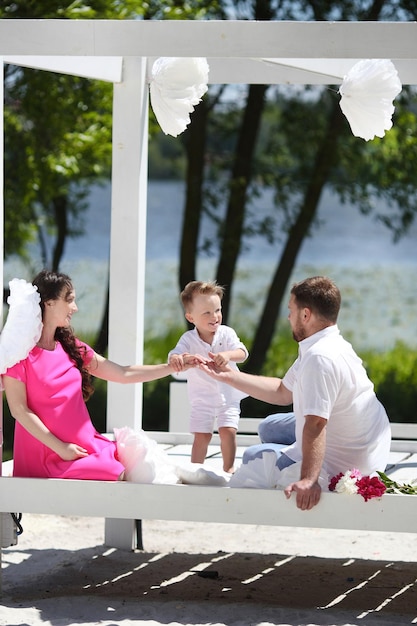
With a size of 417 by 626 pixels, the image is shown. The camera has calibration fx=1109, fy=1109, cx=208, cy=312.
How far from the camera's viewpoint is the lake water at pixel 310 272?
17.9m

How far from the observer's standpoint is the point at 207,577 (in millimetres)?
6043

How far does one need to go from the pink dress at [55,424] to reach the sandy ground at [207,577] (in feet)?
2.13

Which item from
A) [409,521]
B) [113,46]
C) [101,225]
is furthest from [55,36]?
[101,225]

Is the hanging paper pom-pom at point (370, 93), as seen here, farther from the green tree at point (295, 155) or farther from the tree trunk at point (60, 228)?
the tree trunk at point (60, 228)

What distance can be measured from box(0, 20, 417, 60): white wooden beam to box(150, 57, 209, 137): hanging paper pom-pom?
2.55 feet

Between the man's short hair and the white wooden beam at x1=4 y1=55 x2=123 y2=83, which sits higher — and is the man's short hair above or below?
below

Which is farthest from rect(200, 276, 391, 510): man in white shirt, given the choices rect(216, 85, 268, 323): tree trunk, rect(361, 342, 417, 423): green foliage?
rect(361, 342, 417, 423): green foliage

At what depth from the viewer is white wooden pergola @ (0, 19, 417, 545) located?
4.43 meters

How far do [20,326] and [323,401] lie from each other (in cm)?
131

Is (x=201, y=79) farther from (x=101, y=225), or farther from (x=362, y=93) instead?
(x=101, y=225)

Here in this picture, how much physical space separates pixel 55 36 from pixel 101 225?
1694 cm

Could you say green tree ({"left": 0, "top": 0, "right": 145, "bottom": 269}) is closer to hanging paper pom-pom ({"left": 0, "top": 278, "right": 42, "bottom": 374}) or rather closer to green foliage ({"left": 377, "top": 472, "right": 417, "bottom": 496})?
hanging paper pom-pom ({"left": 0, "top": 278, "right": 42, "bottom": 374})

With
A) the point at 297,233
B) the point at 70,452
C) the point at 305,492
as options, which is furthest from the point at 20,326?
the point at 297,233

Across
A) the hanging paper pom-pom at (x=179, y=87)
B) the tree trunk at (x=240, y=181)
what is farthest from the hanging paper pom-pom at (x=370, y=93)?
the tree trunk at (x=240, y=181)
